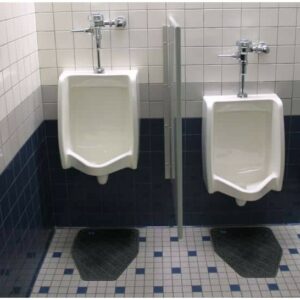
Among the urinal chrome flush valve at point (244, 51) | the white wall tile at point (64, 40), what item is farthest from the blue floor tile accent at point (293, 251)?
the white wall tile at point (64, 40)

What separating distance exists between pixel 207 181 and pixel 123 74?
783 mm

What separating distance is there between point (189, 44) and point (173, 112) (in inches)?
29.1

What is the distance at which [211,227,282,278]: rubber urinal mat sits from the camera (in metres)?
2.83

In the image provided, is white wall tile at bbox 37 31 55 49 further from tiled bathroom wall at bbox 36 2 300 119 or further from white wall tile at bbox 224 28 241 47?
white wall tile at bbox 224 28 241 47

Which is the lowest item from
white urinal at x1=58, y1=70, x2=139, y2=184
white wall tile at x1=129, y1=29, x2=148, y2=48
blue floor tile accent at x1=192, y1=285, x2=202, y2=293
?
blue floor tile accent at x1=192, y1=285, x2=202, y2=293

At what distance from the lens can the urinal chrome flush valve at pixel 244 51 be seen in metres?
2.85

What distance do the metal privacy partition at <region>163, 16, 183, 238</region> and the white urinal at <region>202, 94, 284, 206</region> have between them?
228 millimetres

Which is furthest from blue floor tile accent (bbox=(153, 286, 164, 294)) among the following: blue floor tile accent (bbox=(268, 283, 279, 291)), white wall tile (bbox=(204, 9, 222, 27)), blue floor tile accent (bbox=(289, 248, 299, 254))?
white wall tile (bbox=(204, 9, 222, 27))

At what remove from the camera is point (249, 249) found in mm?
3029

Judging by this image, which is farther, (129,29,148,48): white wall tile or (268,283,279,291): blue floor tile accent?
(129,29,148,48): white wall tile

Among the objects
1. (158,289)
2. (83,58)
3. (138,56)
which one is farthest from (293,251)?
(83,58)

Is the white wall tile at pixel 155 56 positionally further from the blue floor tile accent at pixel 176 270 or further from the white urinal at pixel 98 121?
the blue floor tile accent at pixel 176 270

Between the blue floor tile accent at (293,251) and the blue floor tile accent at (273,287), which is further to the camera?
the blue floor tile accent at (293,251)

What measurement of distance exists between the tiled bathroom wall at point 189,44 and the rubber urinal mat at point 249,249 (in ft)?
2.66
